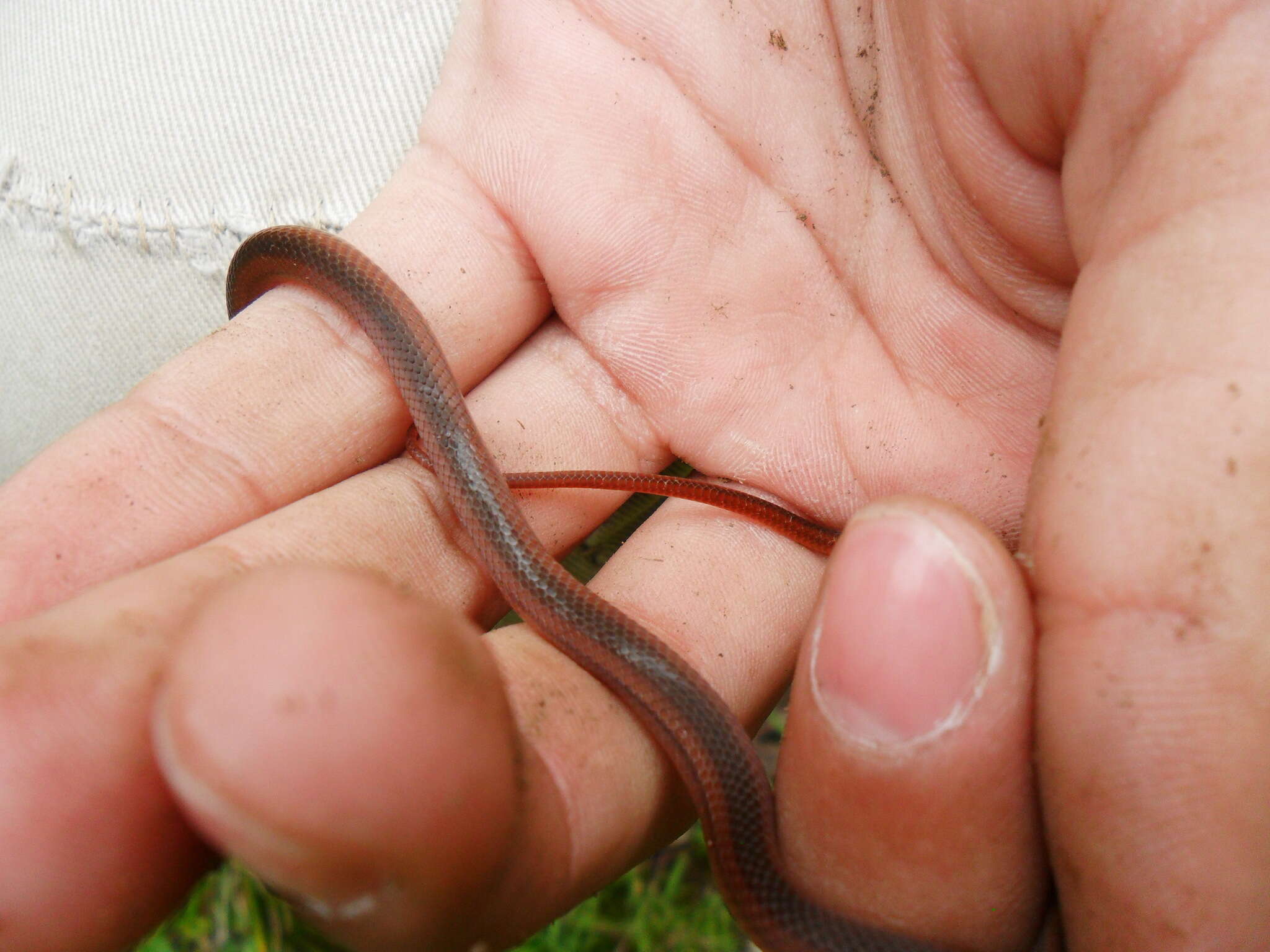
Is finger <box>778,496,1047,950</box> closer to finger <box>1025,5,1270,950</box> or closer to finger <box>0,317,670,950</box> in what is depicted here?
finger <box>1025,5,1270,950</box>

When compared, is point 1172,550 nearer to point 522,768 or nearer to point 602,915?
point 522,768

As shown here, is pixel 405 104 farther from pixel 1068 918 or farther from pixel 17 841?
pixel 1068 918

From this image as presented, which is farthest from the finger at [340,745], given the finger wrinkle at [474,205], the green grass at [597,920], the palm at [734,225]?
the green grass at [597,920]

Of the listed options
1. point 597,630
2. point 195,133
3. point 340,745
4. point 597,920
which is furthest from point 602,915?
point 195,133

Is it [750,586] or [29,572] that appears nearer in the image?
[29,572]

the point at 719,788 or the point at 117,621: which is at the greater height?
the point at 117,621

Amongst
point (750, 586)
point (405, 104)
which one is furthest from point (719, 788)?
point (405, 104)

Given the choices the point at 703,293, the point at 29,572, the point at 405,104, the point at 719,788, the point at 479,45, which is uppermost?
the point at 479,45
